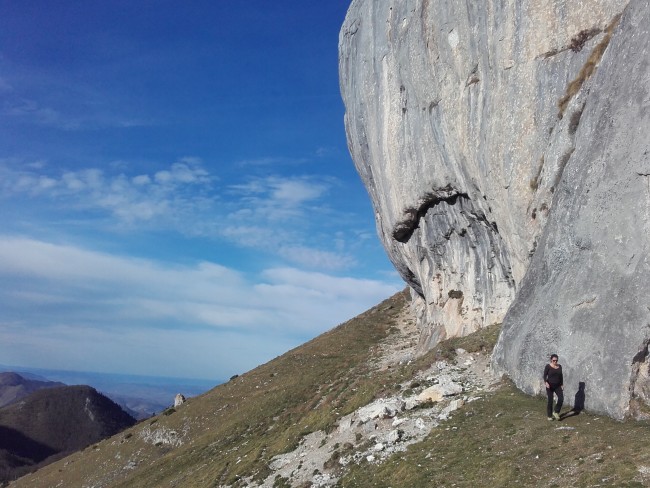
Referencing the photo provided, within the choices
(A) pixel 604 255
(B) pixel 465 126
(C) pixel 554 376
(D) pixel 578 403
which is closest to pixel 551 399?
(C) pixel 554 376

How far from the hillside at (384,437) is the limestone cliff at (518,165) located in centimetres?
248

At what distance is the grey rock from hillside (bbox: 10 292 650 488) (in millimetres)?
1599

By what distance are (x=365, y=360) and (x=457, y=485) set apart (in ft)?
122

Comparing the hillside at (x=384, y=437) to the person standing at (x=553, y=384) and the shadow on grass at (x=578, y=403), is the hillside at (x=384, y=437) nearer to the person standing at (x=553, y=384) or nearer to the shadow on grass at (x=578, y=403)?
the shadow on grass at (x=578, y=403)

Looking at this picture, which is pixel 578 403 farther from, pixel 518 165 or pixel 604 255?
pixel 518 165

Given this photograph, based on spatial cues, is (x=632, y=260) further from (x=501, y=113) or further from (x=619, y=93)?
(x=501, y=113)

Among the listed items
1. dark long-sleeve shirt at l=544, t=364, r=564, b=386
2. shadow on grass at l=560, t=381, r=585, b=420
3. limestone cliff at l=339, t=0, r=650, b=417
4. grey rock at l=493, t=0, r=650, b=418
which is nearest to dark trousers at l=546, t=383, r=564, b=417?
dark long-sleeve shirt at l=544, t=364, r=564, b=386

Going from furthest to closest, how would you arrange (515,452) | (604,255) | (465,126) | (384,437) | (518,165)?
(465,126)
(518,165)
(384,437)
(604,255)
(515,452)

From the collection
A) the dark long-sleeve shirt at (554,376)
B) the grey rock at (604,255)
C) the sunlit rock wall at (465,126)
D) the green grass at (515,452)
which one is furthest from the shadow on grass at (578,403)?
the sunlit rock wall at (465,126)

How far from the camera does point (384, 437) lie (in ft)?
82.6

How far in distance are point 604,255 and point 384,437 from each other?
43.4 ft

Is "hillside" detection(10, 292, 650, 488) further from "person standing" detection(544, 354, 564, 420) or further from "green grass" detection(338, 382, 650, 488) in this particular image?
"person standing" detection(544, 354, 564, 420)

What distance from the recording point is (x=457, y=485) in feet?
58.5

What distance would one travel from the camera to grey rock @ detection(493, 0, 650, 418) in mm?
19078
